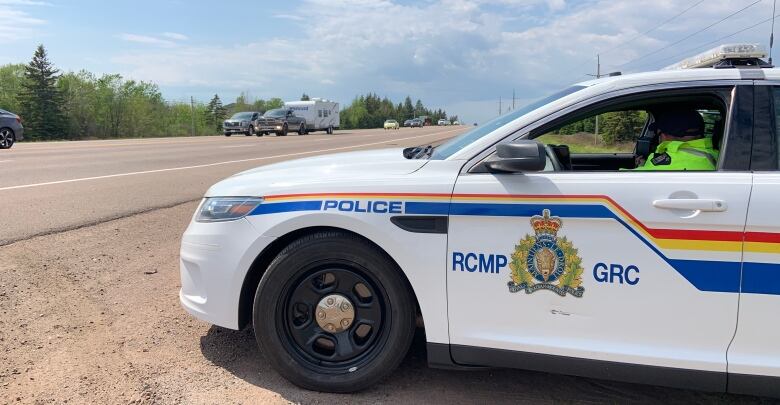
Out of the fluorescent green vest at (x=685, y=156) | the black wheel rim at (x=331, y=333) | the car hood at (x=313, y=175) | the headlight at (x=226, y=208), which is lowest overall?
the black wheel rim at (x=331, y=333)

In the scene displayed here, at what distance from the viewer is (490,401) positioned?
290 cm

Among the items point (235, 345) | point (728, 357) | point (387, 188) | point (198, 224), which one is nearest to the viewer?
point (728, 357)

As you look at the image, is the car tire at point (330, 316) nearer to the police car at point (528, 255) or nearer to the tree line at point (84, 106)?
the police car at point (528, 255)

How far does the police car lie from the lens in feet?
7.92

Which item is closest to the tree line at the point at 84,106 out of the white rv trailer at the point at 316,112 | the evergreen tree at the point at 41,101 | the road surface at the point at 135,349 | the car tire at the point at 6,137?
the evergreen tree at the point at 41,101

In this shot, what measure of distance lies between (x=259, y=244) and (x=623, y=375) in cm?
192

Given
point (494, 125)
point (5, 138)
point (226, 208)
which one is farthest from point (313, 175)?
point (5, 138)

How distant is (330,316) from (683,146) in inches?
83.0

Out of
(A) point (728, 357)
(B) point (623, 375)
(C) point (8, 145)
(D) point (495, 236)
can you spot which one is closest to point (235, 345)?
(D) point (495, 236)

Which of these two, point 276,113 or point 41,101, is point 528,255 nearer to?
point 276,113

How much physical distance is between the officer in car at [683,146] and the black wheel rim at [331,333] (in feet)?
5.30

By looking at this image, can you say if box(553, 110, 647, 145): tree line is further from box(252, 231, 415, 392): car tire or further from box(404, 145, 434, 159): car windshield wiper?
box(252, 231, 415, 392): car tire

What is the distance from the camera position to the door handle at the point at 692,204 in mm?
2400

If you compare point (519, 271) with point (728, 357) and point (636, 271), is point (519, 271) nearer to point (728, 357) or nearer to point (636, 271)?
point (636, 271)
